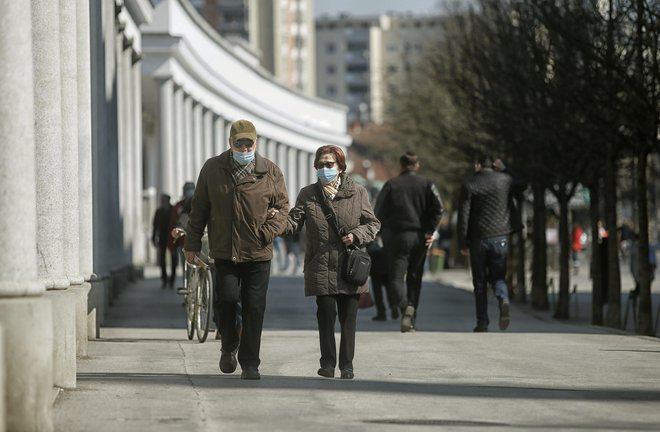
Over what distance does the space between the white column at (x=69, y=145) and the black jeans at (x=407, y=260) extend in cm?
529

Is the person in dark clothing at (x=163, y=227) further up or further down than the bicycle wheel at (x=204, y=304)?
further up

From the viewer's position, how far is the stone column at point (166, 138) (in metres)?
60.3

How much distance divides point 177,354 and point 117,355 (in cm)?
55

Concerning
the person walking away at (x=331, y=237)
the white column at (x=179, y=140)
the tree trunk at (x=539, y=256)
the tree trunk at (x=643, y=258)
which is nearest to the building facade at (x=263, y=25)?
the white column at (x=179, y=140)

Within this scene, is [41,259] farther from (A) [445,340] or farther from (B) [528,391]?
(A) [445,340]

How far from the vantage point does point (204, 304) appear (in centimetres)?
1814

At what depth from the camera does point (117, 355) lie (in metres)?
16.0

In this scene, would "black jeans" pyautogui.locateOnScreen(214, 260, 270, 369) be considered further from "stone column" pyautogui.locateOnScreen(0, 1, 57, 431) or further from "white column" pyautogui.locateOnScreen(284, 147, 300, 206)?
"white column" pyautogui.locateOnScreen(284, 147, 300, 206)

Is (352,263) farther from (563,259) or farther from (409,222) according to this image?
(563,259)

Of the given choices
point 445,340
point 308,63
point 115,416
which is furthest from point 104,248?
point 308,63

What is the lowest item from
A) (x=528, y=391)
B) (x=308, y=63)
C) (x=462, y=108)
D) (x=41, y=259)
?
(x=528, y=391)

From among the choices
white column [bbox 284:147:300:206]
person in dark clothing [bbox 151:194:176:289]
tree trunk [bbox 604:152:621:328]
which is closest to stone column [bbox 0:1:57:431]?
tree trunk [bbox 604:152:621:328]

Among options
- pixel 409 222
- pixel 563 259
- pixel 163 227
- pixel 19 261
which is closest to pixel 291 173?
pixel 163 227

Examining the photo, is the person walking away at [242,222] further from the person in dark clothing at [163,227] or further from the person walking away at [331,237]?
the person in dark clothing at [163,227]
